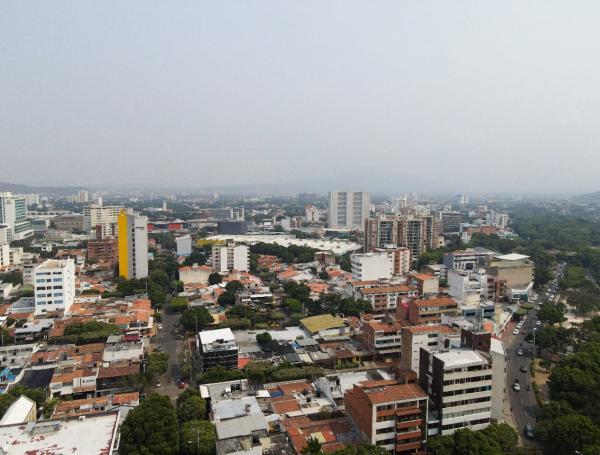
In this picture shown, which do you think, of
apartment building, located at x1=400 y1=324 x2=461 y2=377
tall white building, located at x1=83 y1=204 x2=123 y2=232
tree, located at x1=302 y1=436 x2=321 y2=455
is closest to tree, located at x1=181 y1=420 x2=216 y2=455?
tree, located at x1=302 y1=436 x2=321 y2=455

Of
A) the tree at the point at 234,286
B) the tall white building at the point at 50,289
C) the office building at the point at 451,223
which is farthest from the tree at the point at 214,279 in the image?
the office building at the point at 451,223

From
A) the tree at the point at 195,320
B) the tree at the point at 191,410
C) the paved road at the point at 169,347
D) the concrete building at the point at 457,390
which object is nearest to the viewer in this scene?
the concrete building at the point at 457,390

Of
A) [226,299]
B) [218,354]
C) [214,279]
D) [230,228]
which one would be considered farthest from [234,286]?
[230,228]

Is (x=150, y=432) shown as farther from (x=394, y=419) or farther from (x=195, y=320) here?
(x=195, y=320)

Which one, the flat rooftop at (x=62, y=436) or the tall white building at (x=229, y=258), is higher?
the flat rooftop at (x=62, y=436)

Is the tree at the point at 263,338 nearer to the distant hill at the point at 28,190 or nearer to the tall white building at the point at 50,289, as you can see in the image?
the tall white building at the point at 50,289

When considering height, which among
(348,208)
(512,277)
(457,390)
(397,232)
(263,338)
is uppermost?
(348,208)

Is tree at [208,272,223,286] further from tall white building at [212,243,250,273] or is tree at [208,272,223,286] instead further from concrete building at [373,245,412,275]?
concrete building at [373,245,412,275]
